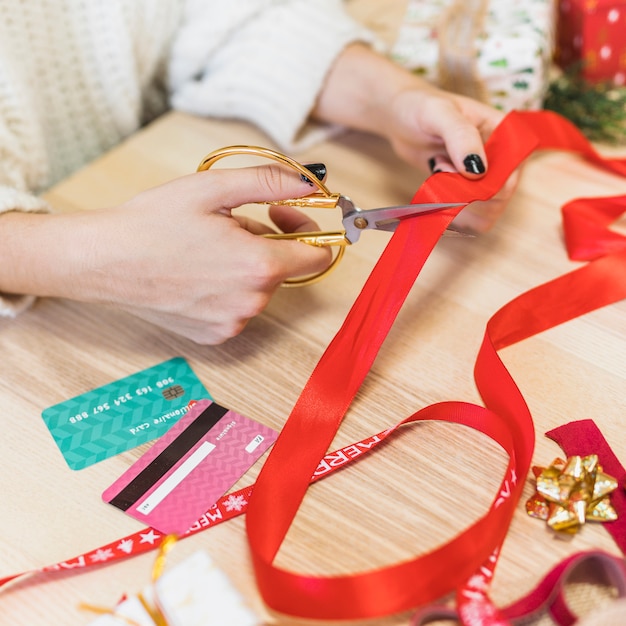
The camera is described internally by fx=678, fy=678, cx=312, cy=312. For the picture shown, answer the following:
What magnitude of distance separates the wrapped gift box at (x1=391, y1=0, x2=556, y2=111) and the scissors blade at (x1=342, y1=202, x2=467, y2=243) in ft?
1.07

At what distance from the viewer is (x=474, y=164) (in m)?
0.69

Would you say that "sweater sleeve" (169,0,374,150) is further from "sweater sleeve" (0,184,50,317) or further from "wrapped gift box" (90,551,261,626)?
"wrapped gift box" (90,551,261,626)

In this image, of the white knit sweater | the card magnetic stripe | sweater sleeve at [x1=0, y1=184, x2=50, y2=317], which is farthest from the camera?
the white knit sweater

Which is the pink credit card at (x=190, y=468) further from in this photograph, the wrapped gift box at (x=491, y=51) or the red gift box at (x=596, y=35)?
the red gift box at (x=596, y=35)

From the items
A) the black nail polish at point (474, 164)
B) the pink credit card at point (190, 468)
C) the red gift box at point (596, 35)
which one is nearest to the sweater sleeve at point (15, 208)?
the pink credit card at point (190, 468)

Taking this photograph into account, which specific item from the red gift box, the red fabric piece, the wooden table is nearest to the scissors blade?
the wooden table

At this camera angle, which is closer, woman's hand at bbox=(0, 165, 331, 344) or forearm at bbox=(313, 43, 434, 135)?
woman's hand at bbox=(0, 165, 331, 344)

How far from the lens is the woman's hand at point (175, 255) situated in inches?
23.6

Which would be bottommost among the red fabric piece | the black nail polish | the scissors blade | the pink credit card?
the pink credit card

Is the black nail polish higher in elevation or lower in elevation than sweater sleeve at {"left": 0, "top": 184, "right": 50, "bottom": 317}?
higher

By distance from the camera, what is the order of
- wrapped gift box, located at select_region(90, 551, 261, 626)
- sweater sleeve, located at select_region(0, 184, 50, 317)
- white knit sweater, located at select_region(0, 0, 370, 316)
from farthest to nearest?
white knit sweater, located at select_region(0, 0, 370, 316)
sweater sleeve, located at select_region(0, 184, 50, 317)
wrapped gift box, located at select_region(90, 551, 261, 626)

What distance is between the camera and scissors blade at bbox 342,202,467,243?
2.00 feet

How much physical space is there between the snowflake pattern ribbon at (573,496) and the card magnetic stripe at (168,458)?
0.90 feet

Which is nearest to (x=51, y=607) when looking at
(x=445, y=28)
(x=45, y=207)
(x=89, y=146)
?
(x=45, y=207)
